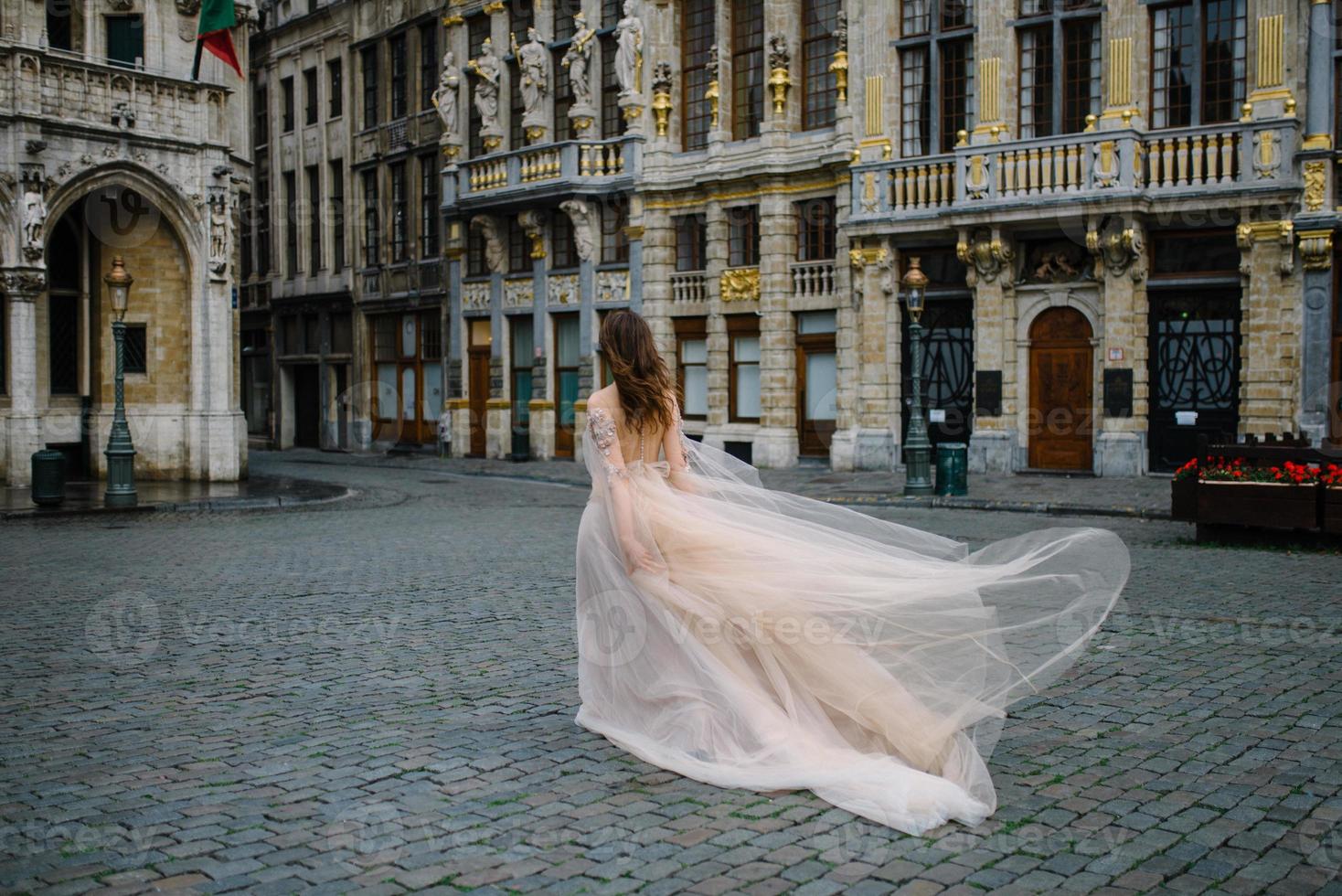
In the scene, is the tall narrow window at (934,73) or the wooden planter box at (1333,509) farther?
the tall narrow window at (934,73)

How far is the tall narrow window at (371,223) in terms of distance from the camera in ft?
126

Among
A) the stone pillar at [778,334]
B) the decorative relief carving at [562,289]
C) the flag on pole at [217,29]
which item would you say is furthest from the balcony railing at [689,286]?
the flag on pole at [217,29]

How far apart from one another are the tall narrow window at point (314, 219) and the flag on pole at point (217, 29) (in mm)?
17535

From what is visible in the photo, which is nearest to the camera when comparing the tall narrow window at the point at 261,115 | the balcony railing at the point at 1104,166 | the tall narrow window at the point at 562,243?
the balcony railing at the point at 1104,166

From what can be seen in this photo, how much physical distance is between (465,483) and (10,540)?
11321 mm

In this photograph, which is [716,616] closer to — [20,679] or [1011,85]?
[20,679]

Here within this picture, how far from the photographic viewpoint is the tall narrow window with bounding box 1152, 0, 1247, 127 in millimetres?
22344

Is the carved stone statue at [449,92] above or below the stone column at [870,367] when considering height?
above

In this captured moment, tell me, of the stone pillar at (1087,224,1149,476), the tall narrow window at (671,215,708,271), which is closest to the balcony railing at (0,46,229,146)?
the tall narrow window at (671,215,708,271)

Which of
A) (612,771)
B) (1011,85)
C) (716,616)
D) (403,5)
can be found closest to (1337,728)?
(716,616)

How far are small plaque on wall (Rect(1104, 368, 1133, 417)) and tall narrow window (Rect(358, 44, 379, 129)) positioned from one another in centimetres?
2363

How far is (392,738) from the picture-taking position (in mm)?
6160

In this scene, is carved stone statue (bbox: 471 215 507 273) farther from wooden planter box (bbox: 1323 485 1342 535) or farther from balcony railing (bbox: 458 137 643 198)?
wooden planter box (bbox: 1323 485 1342 535)

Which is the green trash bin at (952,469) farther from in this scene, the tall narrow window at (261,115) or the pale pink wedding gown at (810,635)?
the tall narrow window at (261,115)
